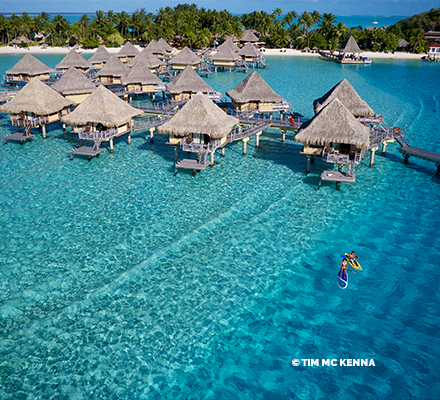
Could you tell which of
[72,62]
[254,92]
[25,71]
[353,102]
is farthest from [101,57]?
[353,102]

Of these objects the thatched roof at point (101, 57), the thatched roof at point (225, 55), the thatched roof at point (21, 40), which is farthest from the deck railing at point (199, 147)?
the thatched roof at point (21, 40)

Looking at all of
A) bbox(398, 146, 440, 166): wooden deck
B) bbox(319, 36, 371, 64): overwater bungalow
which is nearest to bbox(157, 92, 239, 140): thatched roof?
bbox(398, 146, 440, 166): wooden deck

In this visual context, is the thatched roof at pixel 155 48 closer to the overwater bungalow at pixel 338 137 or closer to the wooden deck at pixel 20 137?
the wooden deck at pixel 20 137

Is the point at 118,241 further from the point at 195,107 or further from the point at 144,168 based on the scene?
the point at 195,107

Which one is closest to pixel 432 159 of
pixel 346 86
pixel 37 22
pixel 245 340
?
pixel 346 86

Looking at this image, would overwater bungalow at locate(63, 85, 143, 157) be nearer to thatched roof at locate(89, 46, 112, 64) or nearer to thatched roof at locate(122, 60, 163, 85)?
thatched roof at locate(122, 60, 163, 85)
